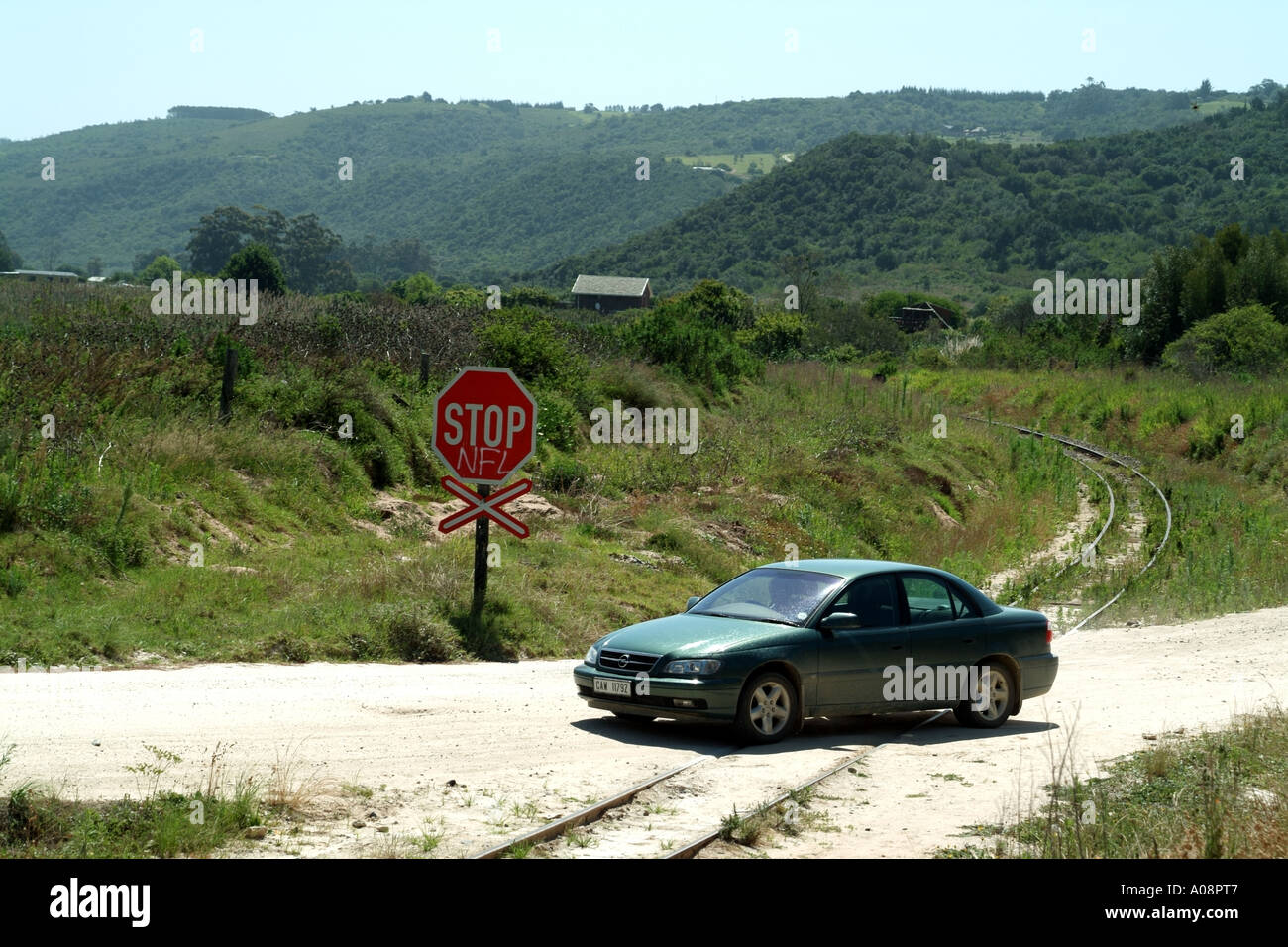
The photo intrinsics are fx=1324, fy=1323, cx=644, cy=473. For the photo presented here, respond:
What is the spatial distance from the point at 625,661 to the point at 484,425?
5703mm

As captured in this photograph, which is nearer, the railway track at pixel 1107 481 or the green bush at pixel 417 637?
the green bush at pixel 417 637

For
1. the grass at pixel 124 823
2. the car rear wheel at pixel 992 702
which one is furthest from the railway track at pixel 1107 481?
the grass at pixel 124 823

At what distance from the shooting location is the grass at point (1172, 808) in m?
7.52

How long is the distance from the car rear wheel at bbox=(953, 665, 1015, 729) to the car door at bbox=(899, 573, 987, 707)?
176 millimetres

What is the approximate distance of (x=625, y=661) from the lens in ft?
37.4

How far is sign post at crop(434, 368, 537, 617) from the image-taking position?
16.3 m

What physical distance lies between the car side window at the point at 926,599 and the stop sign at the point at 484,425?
18.3 feet

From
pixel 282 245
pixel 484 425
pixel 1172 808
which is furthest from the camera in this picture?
pixel 282 245

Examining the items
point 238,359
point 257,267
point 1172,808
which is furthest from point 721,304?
point 1172,808

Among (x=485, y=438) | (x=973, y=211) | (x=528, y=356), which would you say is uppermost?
(x=973, y=211)

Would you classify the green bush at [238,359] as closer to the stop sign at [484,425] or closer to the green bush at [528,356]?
the green bush at [528,356]

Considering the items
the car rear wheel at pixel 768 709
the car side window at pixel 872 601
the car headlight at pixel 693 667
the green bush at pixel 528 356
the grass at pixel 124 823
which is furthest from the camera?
the green bush at pixel 528 356

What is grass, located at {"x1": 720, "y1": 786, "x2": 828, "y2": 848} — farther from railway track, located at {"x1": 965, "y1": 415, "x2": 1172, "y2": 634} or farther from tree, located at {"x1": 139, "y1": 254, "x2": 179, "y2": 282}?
tree, located at {"x1": 139, "y1": 254, "x2": 179, "y2": 282}

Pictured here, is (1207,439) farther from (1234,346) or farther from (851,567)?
(851,567)
